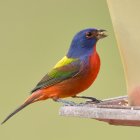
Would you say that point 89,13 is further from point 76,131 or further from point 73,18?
point 76,131

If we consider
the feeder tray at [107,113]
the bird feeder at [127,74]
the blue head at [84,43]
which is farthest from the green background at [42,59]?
the feeder tray at [107,113]

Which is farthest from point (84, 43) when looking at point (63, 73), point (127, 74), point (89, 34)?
point (127, 74)

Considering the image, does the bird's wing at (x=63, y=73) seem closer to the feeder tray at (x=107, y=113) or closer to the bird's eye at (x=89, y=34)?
the bird's eye at (x=89, y=34)

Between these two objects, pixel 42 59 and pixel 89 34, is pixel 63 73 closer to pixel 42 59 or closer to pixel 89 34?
pixel 89 34

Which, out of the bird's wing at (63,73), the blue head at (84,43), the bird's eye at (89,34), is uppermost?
the bird's eye at (89,34)

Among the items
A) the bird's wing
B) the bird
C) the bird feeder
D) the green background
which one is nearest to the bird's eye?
the bird

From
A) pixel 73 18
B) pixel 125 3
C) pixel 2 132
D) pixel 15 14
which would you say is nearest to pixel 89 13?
pixel 73 18
